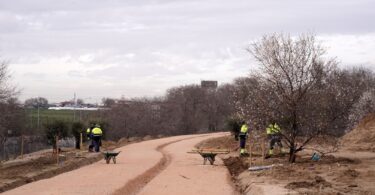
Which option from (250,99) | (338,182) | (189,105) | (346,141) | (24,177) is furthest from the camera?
(189,105)

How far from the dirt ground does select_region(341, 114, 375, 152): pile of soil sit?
6843mm

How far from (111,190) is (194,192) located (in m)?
2.37

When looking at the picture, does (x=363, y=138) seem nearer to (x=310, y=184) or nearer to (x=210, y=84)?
(x=310, y=184)

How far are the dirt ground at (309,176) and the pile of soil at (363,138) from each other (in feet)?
22.5

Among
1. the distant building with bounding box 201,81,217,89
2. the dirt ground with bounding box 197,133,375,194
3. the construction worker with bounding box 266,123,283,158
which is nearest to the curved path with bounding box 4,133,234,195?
the dirt ground with bounding box 197,133,375,194

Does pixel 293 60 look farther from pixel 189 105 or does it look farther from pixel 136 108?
pixel 189 105

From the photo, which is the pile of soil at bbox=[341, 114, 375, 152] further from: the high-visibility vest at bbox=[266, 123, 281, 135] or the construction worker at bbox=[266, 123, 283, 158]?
the high-visibility vest at bbox=[266, 123, 281, 135]

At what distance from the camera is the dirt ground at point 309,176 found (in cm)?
1531

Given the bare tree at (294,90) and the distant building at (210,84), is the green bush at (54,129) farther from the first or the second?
the distant building at (210,84)

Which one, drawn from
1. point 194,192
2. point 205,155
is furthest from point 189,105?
point 194,192

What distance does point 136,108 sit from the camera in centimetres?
7912

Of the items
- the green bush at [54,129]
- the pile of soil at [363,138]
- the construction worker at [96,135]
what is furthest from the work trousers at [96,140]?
the pile of soil at [363,138]

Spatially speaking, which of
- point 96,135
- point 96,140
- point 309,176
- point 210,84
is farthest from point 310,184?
point 210,84

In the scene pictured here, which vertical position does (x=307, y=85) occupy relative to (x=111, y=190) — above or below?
above
